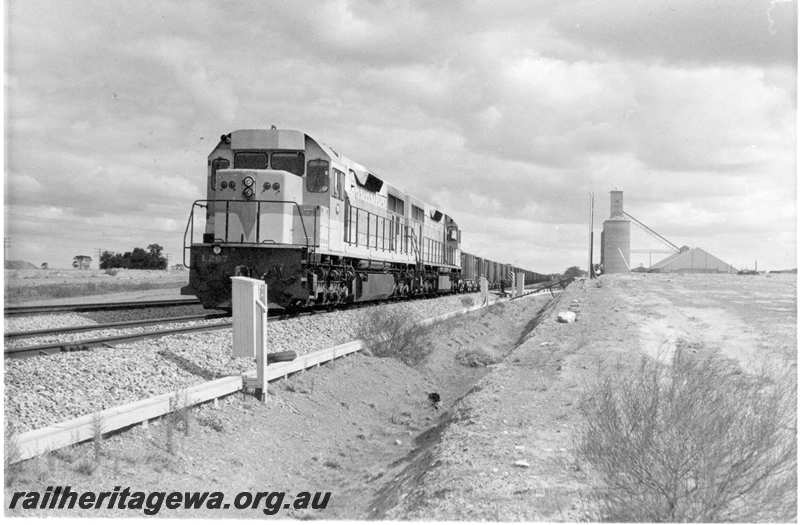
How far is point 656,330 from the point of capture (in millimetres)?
14742

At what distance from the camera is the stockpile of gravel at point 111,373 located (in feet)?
20.0

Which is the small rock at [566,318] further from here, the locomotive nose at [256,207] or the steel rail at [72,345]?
the steel rail at [72,345]

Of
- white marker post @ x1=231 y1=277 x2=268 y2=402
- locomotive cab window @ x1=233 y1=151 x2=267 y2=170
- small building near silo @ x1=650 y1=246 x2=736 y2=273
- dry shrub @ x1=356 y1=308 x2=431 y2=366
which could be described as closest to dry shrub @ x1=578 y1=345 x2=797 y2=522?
white marker post @ x1=231 y1=277 x2=268 y2=402

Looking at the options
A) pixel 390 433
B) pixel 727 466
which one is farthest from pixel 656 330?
pixel 727 466

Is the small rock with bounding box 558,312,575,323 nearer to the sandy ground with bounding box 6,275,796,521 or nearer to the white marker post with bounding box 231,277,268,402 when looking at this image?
the sandy ground with bounding box 6,275,796,521

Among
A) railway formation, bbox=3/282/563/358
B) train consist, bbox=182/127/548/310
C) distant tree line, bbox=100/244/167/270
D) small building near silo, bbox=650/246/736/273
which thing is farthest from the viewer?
distant tree line, bbox=100/244/167/270

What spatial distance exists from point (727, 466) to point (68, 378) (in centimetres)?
570

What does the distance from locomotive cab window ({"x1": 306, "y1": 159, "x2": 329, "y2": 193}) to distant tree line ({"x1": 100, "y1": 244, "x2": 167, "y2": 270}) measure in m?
52.5

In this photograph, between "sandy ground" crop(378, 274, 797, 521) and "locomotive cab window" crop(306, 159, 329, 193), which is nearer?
"sandy ground" crop(378, 274, 797, 521)

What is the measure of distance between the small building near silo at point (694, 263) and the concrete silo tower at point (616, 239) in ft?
12.2

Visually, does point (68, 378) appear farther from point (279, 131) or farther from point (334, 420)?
point (279, 131)

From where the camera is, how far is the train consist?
550 inches

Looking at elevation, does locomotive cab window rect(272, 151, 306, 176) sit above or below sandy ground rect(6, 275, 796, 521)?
above

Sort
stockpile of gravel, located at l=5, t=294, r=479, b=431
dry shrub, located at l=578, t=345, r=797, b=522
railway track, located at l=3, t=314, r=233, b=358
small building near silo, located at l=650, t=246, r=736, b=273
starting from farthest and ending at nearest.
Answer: small building near silo, located at l=650, t=246, r=736, b=273
railway track, located at l=3, t=314, r=233, b=358
stockpile of gravel, located at l=5, t=294, r=479, b=431
dry shrub, located at l=578, t=345, r=797, b=522
